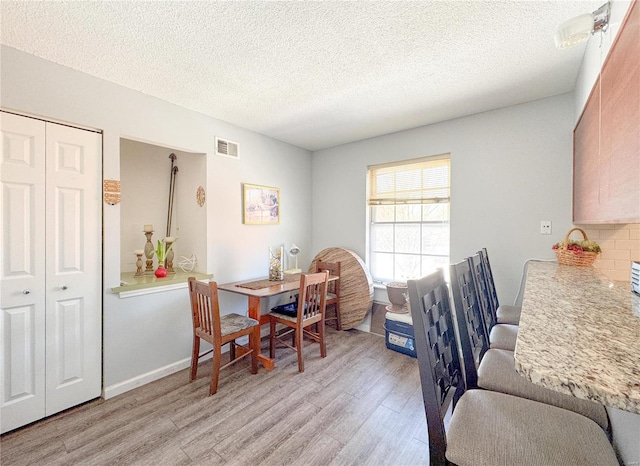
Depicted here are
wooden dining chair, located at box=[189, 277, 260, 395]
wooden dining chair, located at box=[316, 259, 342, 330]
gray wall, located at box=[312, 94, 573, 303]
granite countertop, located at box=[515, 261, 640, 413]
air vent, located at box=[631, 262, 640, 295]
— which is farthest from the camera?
wooden dining chair, located at box=[316, 259, 342, 330]

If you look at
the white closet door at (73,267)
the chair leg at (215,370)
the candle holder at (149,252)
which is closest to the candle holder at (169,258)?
the candle holder at (149,252)

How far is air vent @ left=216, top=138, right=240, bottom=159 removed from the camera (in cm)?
289

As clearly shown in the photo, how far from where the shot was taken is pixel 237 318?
254cm

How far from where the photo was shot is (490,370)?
1.23 metres

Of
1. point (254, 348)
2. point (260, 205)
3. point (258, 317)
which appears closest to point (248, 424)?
point (254, 348)

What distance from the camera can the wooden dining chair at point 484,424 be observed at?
0.78 metres

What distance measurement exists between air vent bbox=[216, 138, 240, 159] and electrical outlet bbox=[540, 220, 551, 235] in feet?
9.95

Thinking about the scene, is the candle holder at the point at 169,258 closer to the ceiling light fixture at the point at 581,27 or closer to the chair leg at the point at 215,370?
the chair leg at the point at 215,370

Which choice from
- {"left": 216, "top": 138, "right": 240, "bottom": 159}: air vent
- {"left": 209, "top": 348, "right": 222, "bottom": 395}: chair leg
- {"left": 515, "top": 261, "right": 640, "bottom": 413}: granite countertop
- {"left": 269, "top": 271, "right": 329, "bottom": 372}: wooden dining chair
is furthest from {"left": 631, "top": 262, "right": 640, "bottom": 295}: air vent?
{"left": 216, "top": 138, "right": 240, "bottom": 159}: air vent

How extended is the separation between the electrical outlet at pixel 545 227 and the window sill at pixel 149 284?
122 inches

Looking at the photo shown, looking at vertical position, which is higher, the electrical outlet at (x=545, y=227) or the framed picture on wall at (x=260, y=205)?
the framed picture on wall at (x=260, y=205)

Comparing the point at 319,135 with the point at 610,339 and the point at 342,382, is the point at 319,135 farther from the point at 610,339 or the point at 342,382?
the point at 610,339

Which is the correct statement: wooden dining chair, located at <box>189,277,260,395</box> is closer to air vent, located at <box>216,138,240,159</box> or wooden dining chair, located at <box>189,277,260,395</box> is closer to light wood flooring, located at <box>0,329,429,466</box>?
light wood flooring, located at <box>0,329,429,466</box>

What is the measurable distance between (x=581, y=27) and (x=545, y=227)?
1.66m
